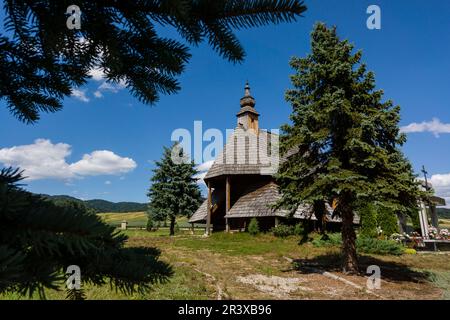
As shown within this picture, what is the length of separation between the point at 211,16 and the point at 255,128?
28.3 metres

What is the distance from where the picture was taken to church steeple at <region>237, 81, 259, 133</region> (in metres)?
28.7

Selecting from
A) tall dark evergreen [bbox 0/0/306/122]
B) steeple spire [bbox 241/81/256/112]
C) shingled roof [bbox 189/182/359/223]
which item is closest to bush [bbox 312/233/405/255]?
shingled roof [bbox 189/182/359/223]

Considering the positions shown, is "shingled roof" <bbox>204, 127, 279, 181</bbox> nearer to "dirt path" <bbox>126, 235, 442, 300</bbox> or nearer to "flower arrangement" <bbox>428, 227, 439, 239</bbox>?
"dirt path" <bbox>126, 235, 442, 300</bbox>

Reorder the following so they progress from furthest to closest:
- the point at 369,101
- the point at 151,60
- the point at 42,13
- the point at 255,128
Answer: the point at 255,128 → the point at 369,101 → the point at 151,60 → the point at 42,13

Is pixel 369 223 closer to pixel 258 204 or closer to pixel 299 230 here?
pixel 299 230

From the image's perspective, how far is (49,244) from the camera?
756 mm

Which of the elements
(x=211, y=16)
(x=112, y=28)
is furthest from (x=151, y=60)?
(x=211, y=16)

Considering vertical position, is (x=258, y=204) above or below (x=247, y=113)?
below

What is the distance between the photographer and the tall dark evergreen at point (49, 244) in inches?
29.2

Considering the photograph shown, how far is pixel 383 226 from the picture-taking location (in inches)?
902

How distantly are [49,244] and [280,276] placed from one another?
1084 centimetres

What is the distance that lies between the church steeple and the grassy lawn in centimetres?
1382

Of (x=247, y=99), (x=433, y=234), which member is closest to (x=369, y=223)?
(x=433, y=234)
